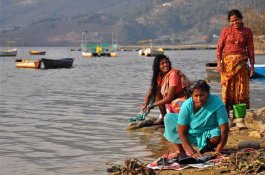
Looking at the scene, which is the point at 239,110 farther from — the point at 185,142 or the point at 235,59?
the point at 185,142

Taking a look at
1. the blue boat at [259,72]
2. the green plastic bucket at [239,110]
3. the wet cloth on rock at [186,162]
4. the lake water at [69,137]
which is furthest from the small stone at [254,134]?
the blue boat at [259,72]

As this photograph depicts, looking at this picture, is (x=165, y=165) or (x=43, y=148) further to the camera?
(x=43, y=148)

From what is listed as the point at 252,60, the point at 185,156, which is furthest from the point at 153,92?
the point at 185,156

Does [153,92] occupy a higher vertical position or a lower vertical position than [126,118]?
higher

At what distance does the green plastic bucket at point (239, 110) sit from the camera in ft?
28.4

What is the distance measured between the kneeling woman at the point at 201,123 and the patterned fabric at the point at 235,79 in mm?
2461

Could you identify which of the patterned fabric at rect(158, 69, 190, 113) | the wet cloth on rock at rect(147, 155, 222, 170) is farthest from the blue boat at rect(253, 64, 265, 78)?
the wet cloth on rock at rect(147, 155, 222, 170)

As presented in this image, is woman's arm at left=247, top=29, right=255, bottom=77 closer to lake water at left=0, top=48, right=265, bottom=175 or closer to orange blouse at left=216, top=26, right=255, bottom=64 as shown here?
orange blouse at left=216, top=26, right=255, bottom=64

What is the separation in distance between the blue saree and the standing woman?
8.15 ft

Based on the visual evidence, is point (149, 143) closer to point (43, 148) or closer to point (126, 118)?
point (43, 148)

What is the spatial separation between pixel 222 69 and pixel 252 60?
19.5 inches

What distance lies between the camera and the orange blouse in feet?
28.1

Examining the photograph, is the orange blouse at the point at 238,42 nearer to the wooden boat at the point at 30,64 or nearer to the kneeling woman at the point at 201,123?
the kneeling woman at the point at 201,123

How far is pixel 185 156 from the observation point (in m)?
6.11
